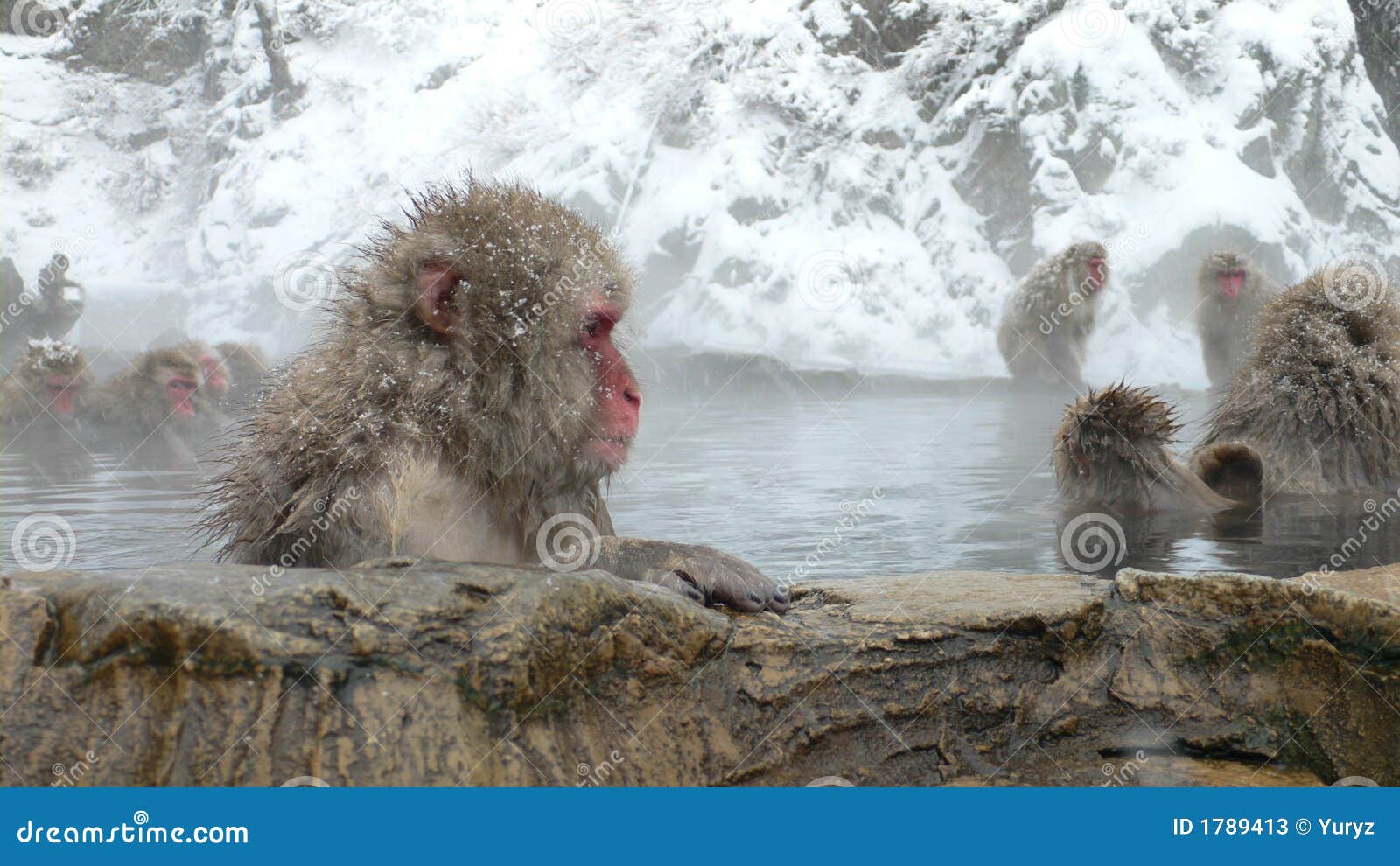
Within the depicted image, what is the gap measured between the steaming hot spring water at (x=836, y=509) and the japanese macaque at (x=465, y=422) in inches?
16.8

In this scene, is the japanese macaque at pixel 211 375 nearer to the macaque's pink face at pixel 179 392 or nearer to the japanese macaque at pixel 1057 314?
the macaque's pink face at pixel 179 392

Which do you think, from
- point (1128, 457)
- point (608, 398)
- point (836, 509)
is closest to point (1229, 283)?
point (1128, 457)

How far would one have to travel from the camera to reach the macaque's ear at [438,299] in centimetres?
241

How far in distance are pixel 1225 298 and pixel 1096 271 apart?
1460mm

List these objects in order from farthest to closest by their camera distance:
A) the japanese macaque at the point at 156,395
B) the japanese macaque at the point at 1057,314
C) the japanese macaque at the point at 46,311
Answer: the japanese macaque at the point at 46,311, the japanese macaque at the point at 1057,314, the japanese macaque at the point at 156,395

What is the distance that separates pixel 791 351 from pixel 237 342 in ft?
16.2

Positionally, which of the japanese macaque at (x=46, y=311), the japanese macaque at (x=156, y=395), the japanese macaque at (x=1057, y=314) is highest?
the japanese macaque at (x=46, y=311)

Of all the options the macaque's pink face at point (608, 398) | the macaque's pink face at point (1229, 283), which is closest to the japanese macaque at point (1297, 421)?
the macaque's pink face at point (608, 398)

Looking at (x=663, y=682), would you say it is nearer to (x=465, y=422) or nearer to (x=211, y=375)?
(x=465, y=422)

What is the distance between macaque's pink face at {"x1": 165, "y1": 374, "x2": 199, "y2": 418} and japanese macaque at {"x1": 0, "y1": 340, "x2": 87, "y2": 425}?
40.1 inches

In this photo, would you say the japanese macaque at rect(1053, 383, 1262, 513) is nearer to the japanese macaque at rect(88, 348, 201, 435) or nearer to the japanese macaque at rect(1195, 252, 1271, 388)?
the japanese macaque at rect(1195, 252, 1271, 388)

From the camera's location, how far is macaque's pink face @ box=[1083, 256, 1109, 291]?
365 inches

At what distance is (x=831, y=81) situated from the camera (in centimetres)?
1362

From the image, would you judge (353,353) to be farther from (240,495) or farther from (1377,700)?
(1377,700)
